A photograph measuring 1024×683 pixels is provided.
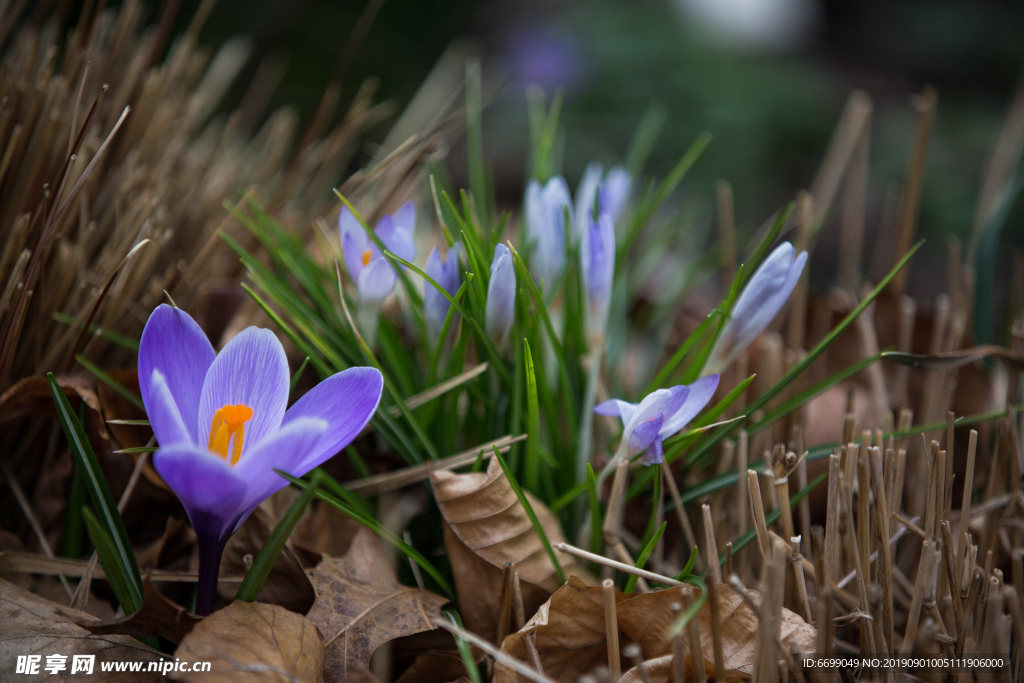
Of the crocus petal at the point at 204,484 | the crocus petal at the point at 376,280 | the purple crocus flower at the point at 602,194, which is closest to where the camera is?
the crocus petal at the point at 204,484

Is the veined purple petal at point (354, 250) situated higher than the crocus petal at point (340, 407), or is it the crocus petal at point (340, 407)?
the veined purple petal at point (354, 250)

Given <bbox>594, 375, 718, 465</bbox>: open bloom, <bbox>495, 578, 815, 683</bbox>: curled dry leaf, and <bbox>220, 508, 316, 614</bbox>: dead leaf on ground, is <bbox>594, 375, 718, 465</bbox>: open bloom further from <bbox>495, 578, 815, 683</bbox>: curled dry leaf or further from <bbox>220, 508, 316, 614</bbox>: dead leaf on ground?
<bbox>220, 508, 316, 614</bbox>: dead leaf on ground

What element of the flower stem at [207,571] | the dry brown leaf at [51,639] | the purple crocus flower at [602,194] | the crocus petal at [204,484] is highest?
the purple crocus flower at [602,194]

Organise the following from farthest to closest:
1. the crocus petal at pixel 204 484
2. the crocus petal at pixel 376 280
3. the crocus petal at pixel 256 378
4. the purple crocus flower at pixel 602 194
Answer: the purple crocus flower at pixel 602 194
the crocus petal at pixel 376 280
the crocus petal at pixel 256 378
the crocus petal at pixel 204 484

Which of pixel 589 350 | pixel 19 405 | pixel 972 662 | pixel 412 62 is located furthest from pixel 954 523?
pixel 412 62

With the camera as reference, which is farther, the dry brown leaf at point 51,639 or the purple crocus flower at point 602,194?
the purple crocus flower at point 602,194

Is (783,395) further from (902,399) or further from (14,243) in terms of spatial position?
(14,243)

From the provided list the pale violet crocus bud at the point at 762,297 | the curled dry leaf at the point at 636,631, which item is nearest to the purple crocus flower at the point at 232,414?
the curled dry leaf at the point at 636,631

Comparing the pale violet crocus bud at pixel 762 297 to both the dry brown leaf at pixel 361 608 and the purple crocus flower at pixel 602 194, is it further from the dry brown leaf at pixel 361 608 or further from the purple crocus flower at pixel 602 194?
the dry brown leaf at pixel 361 608
